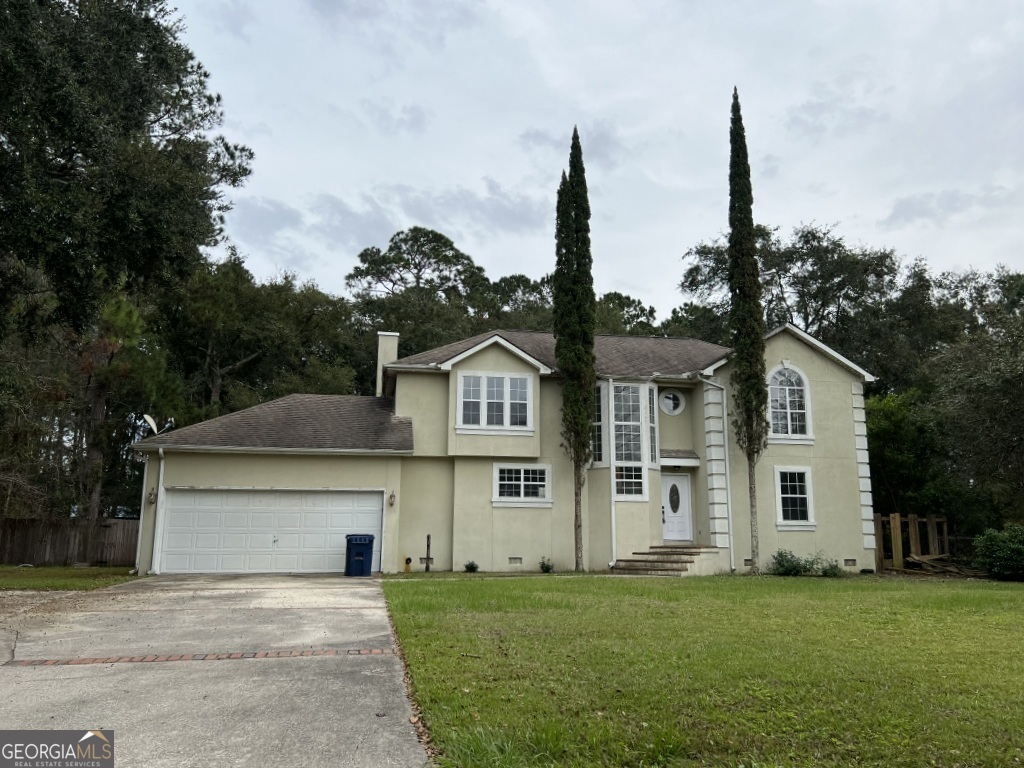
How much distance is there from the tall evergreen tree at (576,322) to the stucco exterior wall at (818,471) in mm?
4153

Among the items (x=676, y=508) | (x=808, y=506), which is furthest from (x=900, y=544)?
(x=676, y=508)

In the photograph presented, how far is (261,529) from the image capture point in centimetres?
1842

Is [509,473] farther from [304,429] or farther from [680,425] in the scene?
[304,429]

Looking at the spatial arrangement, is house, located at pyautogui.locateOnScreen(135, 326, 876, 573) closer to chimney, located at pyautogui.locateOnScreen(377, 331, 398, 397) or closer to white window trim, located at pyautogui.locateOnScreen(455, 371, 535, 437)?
white window trim, located at pyautogui.locateOnScreen(455, 371, 535, 437)

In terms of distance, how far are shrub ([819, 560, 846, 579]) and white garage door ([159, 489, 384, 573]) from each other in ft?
37.7

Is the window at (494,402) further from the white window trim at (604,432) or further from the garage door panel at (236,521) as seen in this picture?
the garage door panel at (236,521)

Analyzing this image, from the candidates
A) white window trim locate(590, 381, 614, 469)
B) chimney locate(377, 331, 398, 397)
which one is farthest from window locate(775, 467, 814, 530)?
chimney locate(377, 331, 398, 397)

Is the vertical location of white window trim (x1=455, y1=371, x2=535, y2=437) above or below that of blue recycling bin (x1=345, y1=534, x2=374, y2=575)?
above

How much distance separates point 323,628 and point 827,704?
564 centimetres

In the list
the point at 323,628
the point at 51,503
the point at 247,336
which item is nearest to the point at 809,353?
the point at 323,628

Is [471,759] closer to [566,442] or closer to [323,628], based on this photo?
[323,628]


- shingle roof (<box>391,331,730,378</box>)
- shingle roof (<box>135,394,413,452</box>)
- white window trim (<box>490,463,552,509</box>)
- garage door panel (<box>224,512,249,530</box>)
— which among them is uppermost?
shingle roof (<box>391,331,730,378</box>)

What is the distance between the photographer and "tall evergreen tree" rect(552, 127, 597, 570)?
62.9 feet

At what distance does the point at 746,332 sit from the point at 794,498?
4970 millimetres
